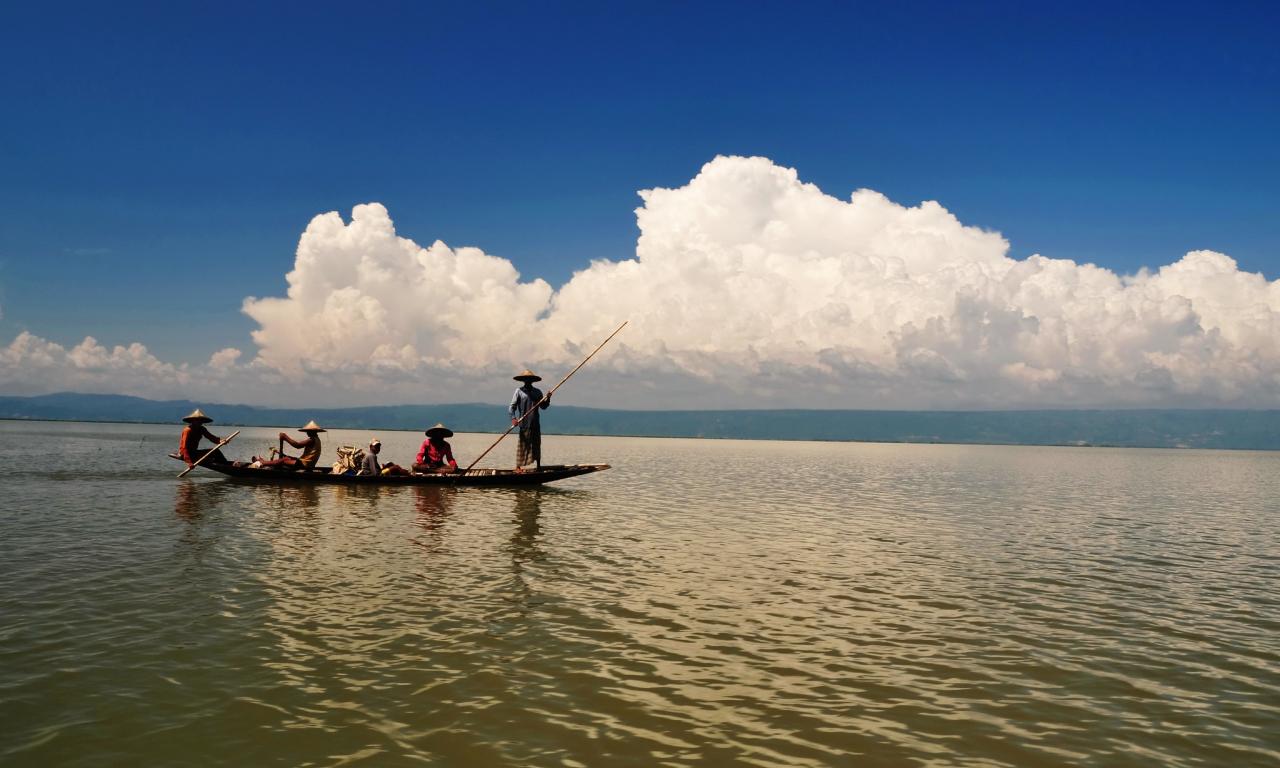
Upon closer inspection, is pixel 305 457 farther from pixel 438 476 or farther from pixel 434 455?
pixel 438 476

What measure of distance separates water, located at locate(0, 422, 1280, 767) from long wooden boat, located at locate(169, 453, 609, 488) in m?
11.1

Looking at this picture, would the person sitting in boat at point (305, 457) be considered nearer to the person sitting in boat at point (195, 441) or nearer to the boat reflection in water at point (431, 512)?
the person sitting in boat at point (195, 441)

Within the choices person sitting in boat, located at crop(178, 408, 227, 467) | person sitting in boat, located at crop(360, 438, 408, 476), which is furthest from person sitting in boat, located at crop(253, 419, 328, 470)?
person sitting in boat, located at crop(360, 438, 408, 476)

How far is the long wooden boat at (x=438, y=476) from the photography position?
40469 mm

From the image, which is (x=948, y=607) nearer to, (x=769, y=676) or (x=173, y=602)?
(x=769, y=676)

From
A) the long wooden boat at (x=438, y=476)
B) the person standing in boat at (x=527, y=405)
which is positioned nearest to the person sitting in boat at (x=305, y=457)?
the long wooden boat at (x=438, y=476)

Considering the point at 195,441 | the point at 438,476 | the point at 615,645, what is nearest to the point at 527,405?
the point at 438,476

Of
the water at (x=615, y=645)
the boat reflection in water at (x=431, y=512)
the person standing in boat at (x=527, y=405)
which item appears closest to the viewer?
the water at (x=615, y=645)

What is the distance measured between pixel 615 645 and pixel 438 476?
2905 centimetres

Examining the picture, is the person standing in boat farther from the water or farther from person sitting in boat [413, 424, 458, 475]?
the water

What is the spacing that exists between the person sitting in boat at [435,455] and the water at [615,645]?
1191cm

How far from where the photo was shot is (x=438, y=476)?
4044cm

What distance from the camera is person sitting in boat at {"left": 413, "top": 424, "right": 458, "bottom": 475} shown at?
41.0 meters

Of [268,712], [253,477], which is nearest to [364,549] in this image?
[268,712]
